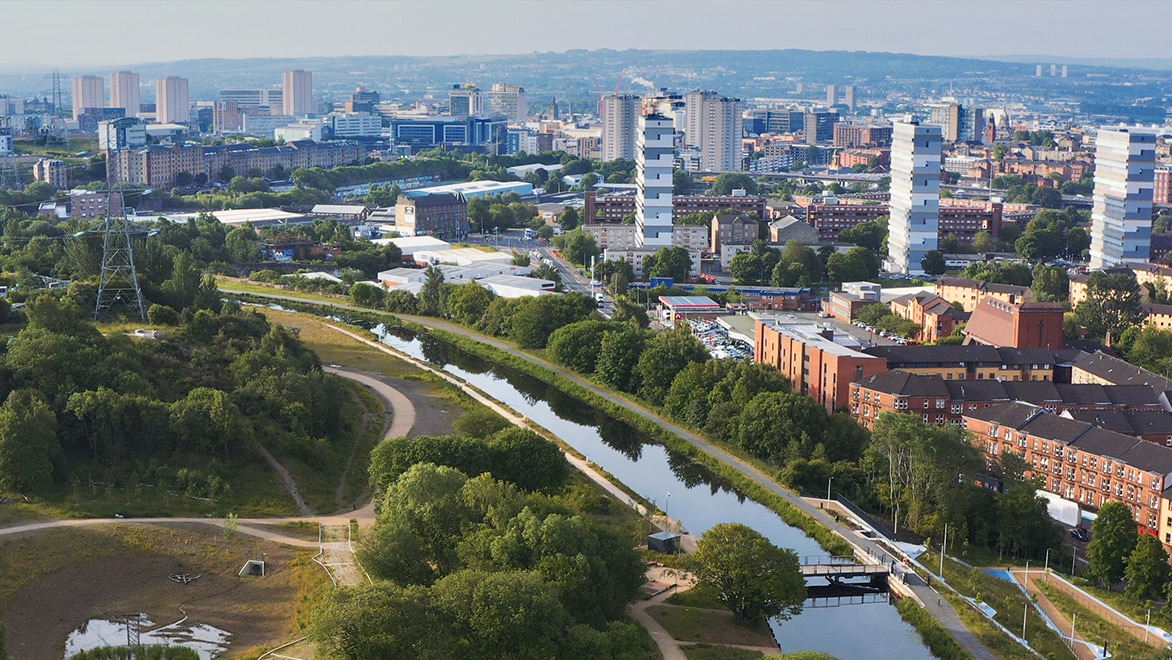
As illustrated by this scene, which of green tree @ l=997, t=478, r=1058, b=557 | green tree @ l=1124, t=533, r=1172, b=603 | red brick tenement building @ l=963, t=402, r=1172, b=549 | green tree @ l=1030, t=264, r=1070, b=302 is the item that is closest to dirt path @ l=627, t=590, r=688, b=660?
green tree @ l=997, t=478, r=1058, b=557

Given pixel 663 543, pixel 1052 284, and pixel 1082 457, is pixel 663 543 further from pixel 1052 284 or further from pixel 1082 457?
pixel 1052 284

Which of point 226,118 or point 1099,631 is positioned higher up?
point 226,118

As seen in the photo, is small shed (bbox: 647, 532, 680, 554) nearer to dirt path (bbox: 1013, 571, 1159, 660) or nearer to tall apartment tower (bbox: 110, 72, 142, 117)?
dirt path (bbox: 1013, 571, 1159, 660)

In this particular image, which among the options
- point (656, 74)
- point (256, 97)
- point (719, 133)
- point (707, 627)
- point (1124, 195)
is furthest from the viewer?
point (656, 74)

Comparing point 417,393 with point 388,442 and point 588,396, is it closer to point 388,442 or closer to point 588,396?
point 588,396

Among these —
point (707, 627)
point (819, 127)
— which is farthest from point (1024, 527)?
point (819, 127)

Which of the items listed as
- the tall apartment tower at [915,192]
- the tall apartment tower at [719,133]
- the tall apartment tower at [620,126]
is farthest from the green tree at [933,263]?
the tall apartment tower at [620,126]
